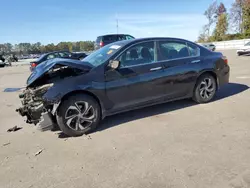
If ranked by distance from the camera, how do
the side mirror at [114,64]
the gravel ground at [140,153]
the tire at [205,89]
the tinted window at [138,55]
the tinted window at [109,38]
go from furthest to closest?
the tinted window at [109,38] < the tire at [205,89] < the tinted window at [138,55] < the side mirror at [114,64] < the gravel ground at [140,153]

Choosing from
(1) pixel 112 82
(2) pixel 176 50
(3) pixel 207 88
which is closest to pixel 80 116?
(1) pixel 112 82

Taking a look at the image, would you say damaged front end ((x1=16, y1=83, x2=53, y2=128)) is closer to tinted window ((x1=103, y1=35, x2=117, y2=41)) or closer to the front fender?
the front fender

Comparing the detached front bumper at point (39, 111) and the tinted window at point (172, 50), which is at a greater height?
the tinted window at point (172, 50)

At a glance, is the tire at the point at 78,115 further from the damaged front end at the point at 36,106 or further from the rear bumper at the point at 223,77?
the rear bumper at the point at 223,77

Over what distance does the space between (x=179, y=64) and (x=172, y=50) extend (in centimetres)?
34

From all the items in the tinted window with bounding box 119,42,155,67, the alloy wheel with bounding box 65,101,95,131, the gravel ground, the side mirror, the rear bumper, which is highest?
the tinted window with bounding box 119,42,155,67

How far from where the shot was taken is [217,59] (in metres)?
5.47

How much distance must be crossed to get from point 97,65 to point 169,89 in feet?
5.37

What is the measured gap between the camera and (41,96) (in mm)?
3832

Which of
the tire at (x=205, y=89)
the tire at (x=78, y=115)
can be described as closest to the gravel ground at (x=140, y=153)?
the tire at (x=78, y=115)

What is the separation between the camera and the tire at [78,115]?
12.5 ft

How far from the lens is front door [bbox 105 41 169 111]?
4.16 meters

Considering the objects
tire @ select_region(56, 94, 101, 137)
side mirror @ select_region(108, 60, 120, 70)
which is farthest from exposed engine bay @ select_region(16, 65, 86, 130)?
side mirror @ select_region(108, 60, 120, 70)

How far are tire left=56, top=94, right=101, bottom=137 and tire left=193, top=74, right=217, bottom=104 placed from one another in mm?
2492
